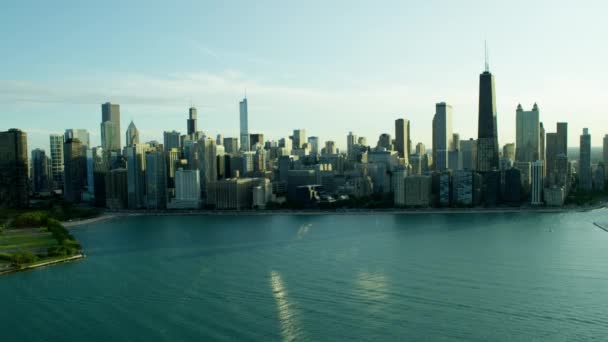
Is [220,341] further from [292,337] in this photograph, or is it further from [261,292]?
[261,292]

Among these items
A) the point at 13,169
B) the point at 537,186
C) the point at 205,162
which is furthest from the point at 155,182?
the point at 537,186

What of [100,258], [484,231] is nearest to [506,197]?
[484,231]

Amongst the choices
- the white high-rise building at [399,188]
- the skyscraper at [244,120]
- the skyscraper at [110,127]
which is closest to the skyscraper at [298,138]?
the skyscraper at [244,120]

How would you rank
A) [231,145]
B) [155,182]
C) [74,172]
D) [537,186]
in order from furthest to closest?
[231,145] < [74,172] < [155,182] < [537,186]

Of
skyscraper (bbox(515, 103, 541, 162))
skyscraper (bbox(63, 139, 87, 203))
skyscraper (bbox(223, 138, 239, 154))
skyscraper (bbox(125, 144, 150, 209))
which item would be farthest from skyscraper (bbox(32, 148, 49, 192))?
skyscraper (bbox(515, 103, 541, 162))

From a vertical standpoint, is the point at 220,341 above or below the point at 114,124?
below

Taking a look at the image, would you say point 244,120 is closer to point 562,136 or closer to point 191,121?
point 191,121

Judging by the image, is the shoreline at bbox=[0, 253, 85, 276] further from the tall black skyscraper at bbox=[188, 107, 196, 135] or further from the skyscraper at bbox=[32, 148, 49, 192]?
the tall black skyscraper at bbox=[188, 107, 196, 135]
